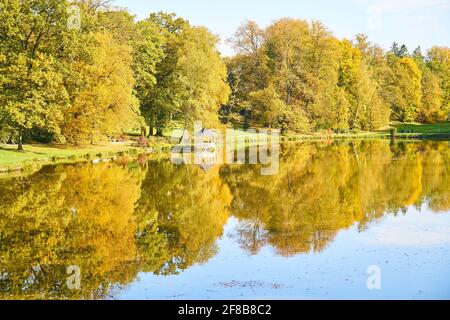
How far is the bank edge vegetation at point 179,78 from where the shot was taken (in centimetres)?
3650

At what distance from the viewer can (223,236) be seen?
16.1 meters

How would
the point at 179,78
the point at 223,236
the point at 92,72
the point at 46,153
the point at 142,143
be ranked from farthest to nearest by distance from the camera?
the point at 179,78, the point at 142,143, the point at 92,72, the point at 46,153, the point at 223,236

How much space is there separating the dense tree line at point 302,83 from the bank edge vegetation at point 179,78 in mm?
163

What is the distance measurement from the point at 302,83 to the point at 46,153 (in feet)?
143

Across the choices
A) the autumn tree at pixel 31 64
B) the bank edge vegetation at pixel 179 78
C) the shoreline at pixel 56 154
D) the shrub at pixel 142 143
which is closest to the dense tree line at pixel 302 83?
the bank edge vegetation at pixel 179 78

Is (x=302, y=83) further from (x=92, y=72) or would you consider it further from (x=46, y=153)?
(x=46, y=153)

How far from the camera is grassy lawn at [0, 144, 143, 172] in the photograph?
31.9 m

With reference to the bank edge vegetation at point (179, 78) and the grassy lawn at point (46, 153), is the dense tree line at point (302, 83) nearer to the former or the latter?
the bank edge vegetation at point (179, 78)

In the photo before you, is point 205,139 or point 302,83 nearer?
point 205,139

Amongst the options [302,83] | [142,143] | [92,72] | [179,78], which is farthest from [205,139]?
[302,83]

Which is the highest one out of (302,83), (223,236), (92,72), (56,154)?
(302,83)

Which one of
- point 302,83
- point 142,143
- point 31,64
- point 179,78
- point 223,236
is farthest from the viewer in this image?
point 302,83

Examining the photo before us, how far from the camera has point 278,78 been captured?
73.6m

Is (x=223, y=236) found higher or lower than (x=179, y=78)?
lower
